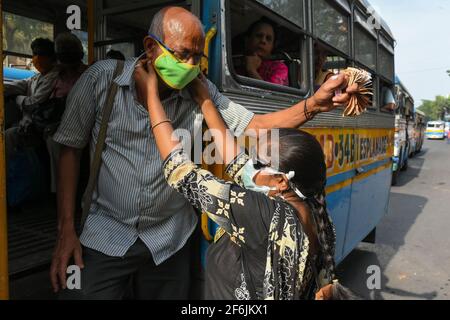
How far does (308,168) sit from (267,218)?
8.1 inches

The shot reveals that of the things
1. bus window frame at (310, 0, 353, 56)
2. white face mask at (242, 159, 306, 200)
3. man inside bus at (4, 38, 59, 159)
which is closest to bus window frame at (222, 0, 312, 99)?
bus window frame at (310, 0, 353, 56)

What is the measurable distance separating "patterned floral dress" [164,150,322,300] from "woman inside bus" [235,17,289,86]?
1.14 m

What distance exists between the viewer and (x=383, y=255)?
5039 millimetres

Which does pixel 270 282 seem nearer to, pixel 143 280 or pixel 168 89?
pixel 143 280

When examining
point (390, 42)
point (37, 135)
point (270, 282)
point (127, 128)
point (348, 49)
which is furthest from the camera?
point (390, 42)

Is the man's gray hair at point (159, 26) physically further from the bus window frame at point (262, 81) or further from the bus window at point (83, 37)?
the bus window at point (83, 37)

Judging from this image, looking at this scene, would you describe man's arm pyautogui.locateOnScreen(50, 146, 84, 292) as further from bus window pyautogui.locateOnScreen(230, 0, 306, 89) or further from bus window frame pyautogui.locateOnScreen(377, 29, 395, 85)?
bus window frame pyautogui.locateOnScreen(377, 29, 395, 85)

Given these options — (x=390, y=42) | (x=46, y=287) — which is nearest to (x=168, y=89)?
(x=46, y=287)

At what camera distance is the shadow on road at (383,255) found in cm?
391

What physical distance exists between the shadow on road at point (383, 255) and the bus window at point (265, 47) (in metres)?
2.13

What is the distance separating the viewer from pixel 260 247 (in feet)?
4.15

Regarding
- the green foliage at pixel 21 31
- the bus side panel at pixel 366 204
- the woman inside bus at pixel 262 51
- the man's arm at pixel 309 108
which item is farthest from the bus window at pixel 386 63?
the green foliage at pixel 21 31

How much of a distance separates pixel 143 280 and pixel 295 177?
0.85m

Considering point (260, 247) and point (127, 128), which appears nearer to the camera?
point (260, 247)
